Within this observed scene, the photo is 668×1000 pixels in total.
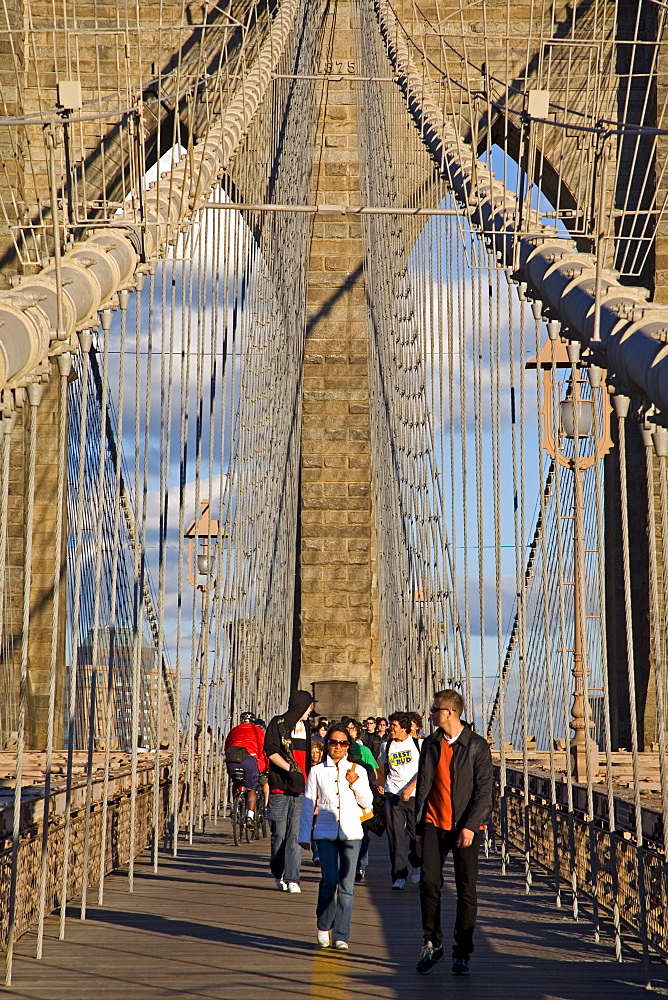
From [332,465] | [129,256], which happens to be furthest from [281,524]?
[129,256]

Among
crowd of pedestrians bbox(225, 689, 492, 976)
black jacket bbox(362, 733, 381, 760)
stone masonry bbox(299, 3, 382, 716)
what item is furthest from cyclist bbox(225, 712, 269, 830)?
stone masonry bbox(299, 3, 382, 716)

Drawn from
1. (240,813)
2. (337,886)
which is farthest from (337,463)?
(337,886)

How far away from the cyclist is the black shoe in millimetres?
6336

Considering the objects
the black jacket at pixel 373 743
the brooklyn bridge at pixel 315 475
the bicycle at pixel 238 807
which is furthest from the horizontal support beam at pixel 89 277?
the black jacket at pixel 373 743

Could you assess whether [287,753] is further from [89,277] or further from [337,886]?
[89,277]

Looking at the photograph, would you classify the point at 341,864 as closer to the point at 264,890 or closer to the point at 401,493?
the point at 264,890

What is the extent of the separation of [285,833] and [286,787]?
339 millimetres

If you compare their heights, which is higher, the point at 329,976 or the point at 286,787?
the point at 286,787

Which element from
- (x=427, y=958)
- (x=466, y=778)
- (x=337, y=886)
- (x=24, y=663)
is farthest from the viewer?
(x=337, y=886)

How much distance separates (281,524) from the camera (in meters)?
22.0

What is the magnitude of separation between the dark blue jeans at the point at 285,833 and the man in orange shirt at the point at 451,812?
305cm

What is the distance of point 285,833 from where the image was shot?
394 inches

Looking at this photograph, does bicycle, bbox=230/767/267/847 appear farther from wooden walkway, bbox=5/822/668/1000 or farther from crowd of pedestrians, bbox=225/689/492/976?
crowd of pedestrians, bbox=225/689/492/976

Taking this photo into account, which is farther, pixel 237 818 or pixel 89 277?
pixel 237 818
